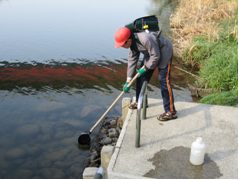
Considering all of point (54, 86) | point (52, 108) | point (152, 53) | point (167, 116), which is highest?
point (152, 53)

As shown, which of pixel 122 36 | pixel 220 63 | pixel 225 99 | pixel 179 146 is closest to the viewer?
pixel 179 146

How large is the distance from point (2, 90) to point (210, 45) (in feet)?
23.8

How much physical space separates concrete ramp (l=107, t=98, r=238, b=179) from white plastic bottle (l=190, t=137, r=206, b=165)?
97mm

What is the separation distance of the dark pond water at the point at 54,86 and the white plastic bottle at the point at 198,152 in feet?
7.65

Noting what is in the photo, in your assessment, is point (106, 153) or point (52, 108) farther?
point (52, 108)

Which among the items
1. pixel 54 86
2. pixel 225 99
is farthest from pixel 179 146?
pixel 54 86

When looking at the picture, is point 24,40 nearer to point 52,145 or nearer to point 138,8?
point 52,145

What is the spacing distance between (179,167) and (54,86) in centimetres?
575

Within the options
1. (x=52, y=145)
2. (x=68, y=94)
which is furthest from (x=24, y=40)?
(x=52, y=145)

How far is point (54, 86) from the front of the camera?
7.98 m

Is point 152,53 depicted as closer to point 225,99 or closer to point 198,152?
point 198,152

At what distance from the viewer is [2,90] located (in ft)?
24.9

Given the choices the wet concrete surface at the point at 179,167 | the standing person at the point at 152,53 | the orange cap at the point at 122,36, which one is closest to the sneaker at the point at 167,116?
the standing person at the point at 152,53

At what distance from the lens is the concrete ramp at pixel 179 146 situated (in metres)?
3.08
